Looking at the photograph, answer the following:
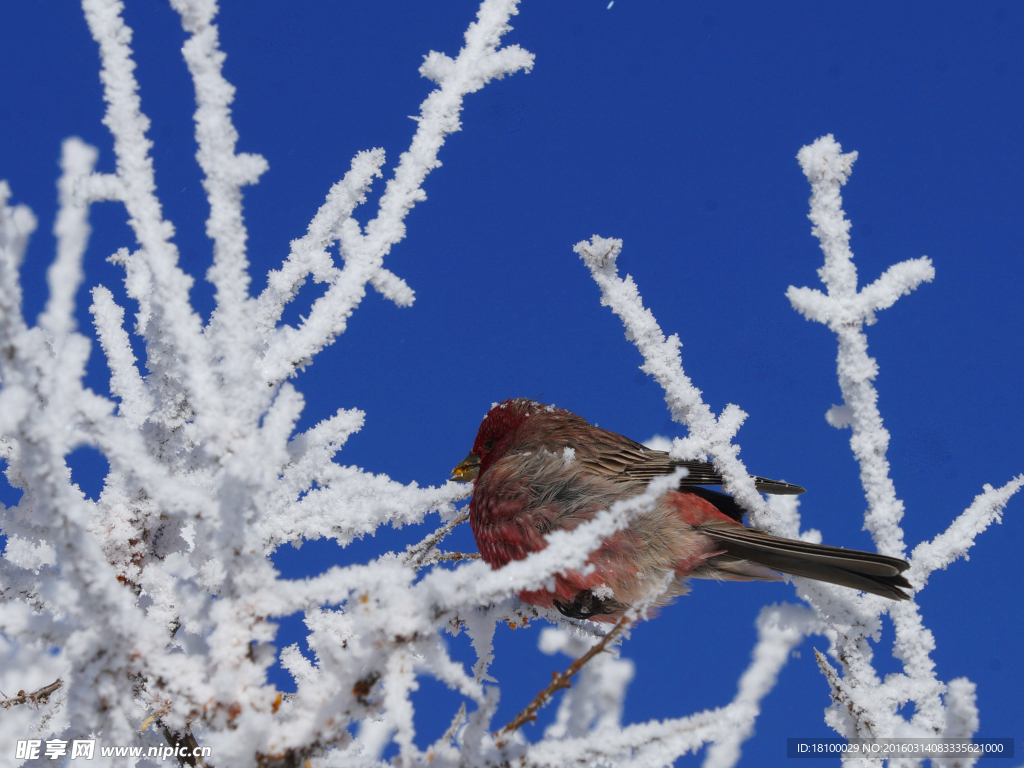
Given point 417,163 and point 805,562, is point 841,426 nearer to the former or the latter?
point 805,562

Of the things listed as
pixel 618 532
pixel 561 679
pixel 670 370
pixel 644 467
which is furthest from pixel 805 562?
pixel 561 679

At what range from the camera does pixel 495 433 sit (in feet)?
13.9

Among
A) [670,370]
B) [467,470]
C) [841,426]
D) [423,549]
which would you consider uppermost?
[467,470]

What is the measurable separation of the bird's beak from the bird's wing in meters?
0.81

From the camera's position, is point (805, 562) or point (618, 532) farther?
point (618, 532)

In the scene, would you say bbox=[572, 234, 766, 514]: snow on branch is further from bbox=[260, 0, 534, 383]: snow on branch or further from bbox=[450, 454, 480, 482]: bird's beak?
bbox=[450, 454, 480, 482]: bird's beak

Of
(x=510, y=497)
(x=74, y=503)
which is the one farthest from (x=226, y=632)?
(x=510, y=497)

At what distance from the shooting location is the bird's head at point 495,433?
416 centimetres

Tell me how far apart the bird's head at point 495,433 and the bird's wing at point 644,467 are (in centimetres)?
57

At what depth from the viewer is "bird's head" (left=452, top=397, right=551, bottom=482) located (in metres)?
4.16

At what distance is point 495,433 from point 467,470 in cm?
29

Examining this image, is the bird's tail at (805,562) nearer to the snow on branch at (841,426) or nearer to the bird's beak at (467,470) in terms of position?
the snow on branch at (841,426)

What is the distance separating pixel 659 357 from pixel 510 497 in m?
1.26

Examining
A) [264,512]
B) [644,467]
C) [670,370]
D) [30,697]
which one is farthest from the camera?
[644,467]
